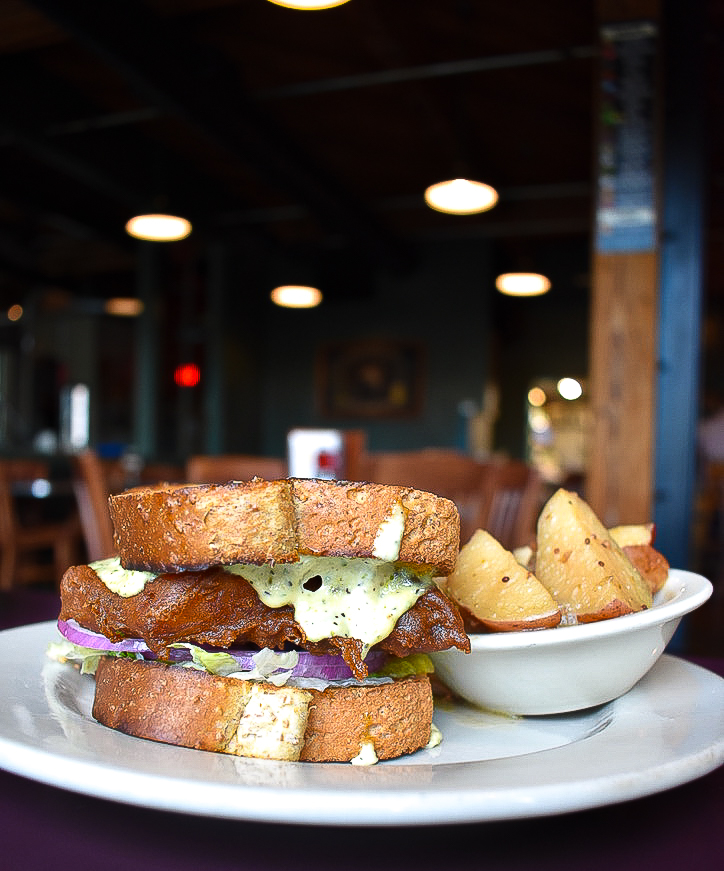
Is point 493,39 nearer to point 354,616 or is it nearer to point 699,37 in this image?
point 699,37

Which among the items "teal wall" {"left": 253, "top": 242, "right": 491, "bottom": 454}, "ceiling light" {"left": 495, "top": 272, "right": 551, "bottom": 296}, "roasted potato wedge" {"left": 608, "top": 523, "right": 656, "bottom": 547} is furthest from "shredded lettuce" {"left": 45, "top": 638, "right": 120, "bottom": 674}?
"teal wall" {"left": 253, "top": 242, "right": 491, "bottom": 454}

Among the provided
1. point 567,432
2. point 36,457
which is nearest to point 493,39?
point 36,457

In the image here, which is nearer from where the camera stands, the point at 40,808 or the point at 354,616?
the point at 40,808

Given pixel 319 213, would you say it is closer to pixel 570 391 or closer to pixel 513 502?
pixel 513 502

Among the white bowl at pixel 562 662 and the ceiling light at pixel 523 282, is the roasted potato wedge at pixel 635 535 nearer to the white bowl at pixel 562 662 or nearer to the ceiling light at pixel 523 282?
the white bowl at pixel 562 662

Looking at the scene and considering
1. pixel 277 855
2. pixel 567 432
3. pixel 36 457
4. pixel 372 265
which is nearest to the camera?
pixel 277 855

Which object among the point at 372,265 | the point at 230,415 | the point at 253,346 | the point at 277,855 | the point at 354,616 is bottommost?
the point at 277,855

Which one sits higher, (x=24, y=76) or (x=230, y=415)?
(x=24, y=76)
